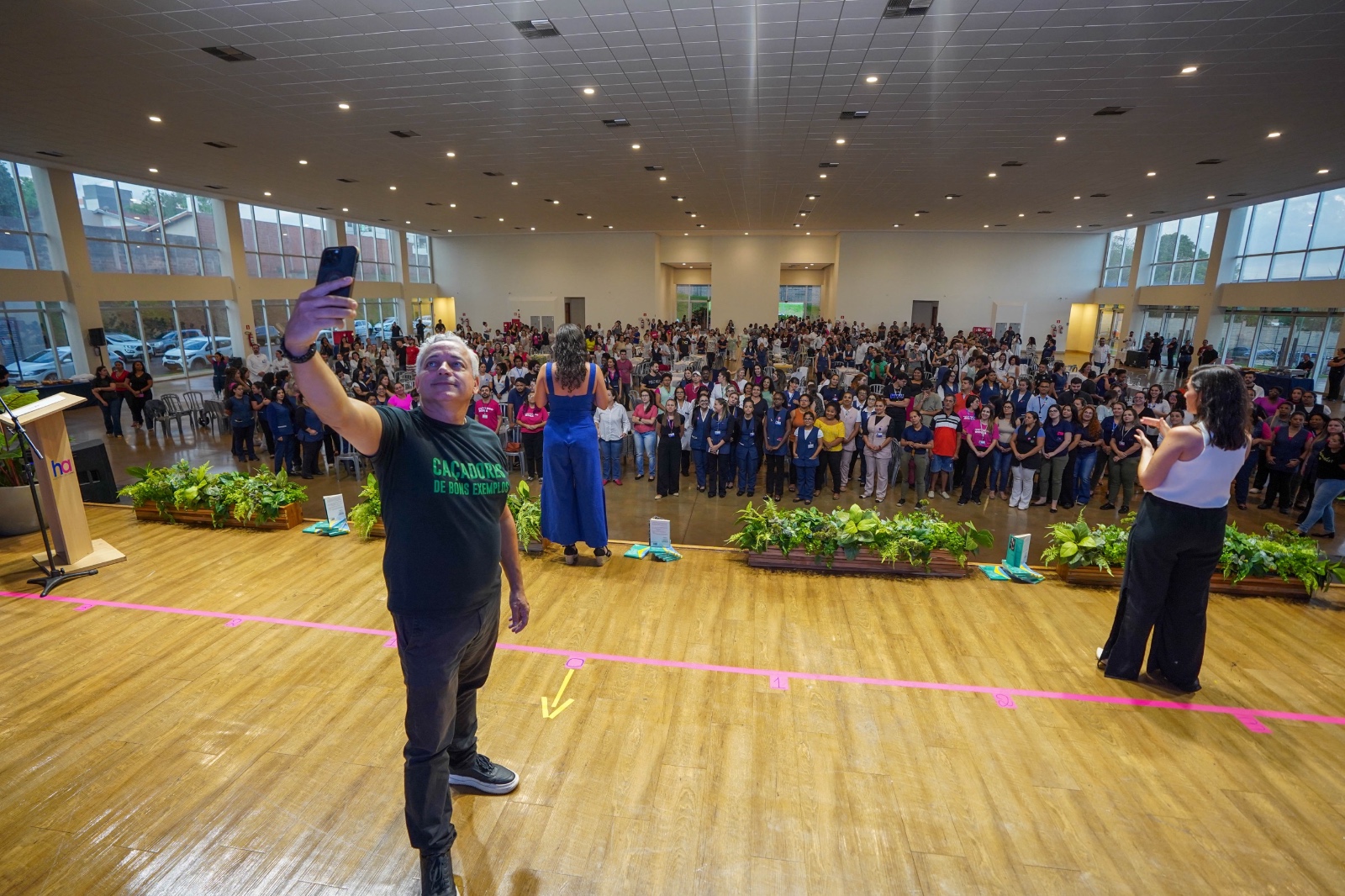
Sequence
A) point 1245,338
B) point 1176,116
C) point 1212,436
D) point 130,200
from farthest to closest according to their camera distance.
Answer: point 1245,338
point 130,200
point 1176,116
point 1212,436

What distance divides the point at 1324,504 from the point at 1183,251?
20334 millimetres

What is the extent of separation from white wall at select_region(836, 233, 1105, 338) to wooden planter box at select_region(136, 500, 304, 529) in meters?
24.7

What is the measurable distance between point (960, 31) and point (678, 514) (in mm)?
6197

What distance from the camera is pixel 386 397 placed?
872cm

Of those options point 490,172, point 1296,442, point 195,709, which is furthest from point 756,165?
point 195,709

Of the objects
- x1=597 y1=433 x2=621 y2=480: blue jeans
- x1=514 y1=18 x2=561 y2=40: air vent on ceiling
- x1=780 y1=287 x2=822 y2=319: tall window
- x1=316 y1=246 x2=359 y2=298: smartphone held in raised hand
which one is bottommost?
x1=597 y1=433 x2=621 y2=480: blue jeans

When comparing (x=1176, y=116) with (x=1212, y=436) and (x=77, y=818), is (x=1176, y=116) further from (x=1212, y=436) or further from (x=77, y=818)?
(x=77, y=818)

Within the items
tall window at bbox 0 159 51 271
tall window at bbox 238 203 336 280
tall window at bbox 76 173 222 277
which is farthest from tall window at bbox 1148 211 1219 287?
tall window at bbox 0 159 51 271

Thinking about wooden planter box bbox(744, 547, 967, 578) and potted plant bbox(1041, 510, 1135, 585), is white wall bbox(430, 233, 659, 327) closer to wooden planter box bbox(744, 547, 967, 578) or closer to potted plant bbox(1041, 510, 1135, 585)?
wooden planter box bbox(744, 547, 967, 578)

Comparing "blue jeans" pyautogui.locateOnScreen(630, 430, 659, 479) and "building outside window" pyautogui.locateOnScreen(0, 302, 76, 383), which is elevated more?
"building outside window" pyautogui.locateOnScreen(0, 302, 76, 383)

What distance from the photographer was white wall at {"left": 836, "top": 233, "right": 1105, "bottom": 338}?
25.9 m

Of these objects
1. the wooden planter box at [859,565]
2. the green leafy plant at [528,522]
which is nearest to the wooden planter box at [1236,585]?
the wooden planter box at [859,565]

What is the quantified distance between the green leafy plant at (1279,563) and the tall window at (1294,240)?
57.9ft

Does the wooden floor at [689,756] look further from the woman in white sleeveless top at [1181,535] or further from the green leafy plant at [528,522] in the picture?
the green leafy plant at [528,522]
